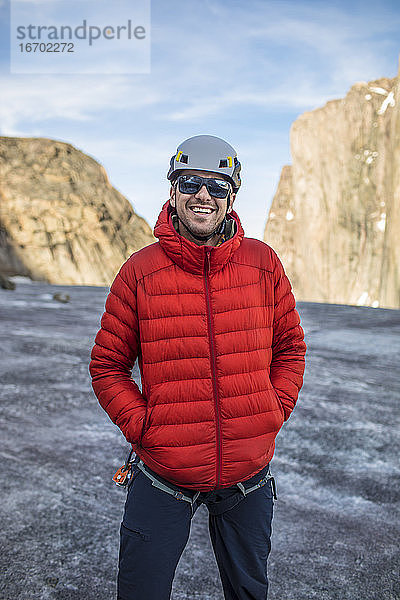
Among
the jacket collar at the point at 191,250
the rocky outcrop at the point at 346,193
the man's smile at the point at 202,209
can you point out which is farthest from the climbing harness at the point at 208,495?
the rocky outcrop at the point at 346,193

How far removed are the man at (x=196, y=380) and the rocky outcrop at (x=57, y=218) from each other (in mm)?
53002

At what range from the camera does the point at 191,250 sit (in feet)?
6.11

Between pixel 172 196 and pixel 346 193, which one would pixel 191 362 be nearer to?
pixel 172 196

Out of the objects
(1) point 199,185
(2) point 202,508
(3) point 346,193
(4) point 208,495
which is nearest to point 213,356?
(4) point 208,495

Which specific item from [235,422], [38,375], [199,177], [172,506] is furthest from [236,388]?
[38,375]

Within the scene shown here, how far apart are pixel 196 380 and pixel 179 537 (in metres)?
0.53

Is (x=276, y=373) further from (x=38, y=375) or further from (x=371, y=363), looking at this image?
(x=371, y=363)

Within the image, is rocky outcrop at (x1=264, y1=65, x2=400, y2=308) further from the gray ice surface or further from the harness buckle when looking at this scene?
the harness buckle

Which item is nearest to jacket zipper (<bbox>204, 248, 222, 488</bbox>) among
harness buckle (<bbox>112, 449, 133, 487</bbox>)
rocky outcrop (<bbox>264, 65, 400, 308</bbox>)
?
harness buckle (<bbox>112, 449, 133, 487</bbox>)

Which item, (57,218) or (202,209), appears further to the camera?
(57,218)

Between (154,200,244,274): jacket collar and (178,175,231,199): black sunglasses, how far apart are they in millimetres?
142

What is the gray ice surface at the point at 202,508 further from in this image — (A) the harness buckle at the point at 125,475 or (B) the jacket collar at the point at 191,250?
(B) the jacket collar at the point at 191,250

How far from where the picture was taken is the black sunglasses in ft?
6.27

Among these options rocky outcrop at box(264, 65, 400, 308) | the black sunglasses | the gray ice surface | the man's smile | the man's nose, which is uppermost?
rocky outcrop at box(264, 65, 400, 308)
